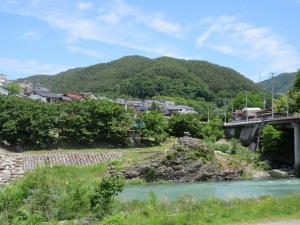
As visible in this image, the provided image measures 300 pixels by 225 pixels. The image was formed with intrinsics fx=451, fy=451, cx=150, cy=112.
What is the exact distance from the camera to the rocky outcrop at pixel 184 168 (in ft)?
172

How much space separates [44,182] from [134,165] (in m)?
33.8

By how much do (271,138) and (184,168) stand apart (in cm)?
1678

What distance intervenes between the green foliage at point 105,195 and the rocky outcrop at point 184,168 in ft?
107

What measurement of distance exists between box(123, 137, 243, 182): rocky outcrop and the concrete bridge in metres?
9.65

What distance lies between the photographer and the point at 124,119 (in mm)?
71938

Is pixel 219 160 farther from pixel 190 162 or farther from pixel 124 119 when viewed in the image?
pixel 124 119

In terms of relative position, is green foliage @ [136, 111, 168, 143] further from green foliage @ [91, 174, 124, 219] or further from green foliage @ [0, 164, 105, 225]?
green foliage @ [91, 174, 124, 219]

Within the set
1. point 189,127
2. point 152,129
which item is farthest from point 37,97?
point 152,129

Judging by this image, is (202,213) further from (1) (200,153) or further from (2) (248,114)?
(2) (248,114)

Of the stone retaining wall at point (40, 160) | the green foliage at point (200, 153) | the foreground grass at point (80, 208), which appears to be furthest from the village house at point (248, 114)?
the foreground grass at point (80, 208)

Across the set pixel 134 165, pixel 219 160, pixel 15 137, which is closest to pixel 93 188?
pixel 134 165

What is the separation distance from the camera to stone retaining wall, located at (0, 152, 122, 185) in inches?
2073

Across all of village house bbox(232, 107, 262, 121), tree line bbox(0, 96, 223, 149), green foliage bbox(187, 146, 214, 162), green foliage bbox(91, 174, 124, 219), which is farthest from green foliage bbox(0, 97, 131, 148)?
village house bbox(232, 107, 262, 121)

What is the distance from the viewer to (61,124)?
69.4m
